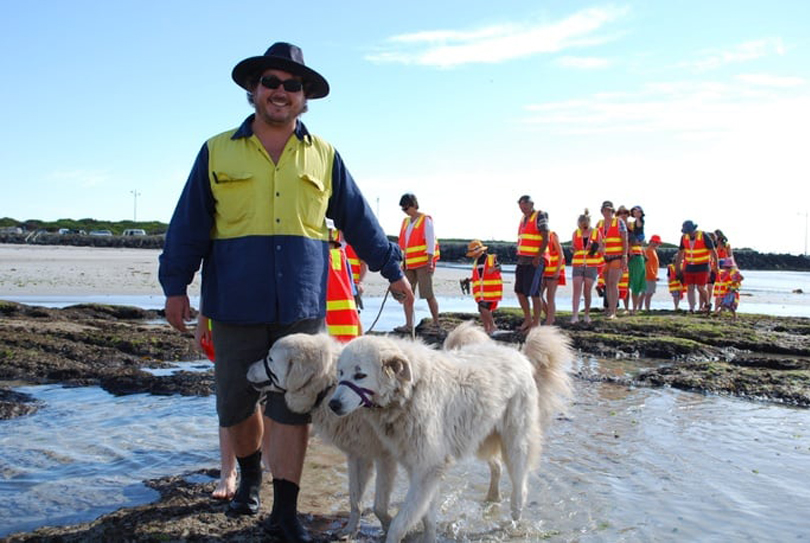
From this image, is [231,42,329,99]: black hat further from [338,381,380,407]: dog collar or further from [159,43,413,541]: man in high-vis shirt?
[338,381,380,407]: dog collar

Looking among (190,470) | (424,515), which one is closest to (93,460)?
(190,470)

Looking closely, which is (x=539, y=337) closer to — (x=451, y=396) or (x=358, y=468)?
(x=451, y=396)

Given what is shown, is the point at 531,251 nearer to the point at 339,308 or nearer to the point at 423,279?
the point at 423,279

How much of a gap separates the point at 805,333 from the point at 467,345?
41.7 ft

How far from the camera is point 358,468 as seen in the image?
4.92m

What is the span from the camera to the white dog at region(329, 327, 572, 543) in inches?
171

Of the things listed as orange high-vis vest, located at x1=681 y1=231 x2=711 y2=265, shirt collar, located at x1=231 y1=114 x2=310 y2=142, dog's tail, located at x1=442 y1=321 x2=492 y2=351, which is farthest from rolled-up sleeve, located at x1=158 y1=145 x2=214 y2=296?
orange high-vis vest, located at x1=681 y1=231 x2=711 y2=265

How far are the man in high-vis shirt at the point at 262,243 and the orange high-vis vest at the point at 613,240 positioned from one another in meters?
12.7

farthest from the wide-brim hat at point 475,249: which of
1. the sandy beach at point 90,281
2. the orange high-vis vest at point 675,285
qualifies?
the orange high-vis vest at point 675,285

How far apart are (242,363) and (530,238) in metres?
9.85

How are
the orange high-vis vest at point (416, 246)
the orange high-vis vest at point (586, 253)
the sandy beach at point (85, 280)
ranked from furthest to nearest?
the sandy beach at point (85, 280)
the orange high-vis vest at point (586, 253)
the orange high-vis vest at point (416, 246)

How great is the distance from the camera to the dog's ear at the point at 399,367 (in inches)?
171

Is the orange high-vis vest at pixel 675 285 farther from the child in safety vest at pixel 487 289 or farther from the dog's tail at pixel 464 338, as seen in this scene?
the dog's tail at pixel 464 338

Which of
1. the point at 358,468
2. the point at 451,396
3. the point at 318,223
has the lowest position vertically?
the point at 358,468
